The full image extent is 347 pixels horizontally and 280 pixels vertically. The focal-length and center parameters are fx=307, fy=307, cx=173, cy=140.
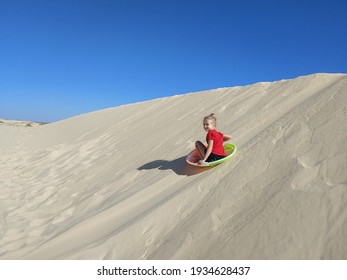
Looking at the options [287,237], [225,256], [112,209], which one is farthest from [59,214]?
[287,237]

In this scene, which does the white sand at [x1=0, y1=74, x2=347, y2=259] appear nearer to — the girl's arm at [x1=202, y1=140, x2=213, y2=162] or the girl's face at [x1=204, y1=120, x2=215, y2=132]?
the girl's arm at [x1=202, y1=140, x2=213, y2=162]

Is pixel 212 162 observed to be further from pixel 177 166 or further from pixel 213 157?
pixel 177 166

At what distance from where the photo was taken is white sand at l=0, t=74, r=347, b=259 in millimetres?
2133

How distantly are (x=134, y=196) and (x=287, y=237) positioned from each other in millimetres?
2169

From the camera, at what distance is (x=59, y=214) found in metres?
4.21

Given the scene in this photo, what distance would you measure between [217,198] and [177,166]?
66.3 inches

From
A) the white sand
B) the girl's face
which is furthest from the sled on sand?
the girl's face

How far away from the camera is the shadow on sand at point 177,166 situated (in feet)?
12.8

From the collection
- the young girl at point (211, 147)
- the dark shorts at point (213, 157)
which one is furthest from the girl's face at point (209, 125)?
the dark shorts at point (213, 157)

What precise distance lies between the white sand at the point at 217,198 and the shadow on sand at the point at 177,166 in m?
0.03

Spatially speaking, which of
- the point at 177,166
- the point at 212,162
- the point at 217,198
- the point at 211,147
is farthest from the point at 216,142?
the point at 217,198

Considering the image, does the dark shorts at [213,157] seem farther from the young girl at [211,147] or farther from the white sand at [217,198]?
the white sand at [217,198]
